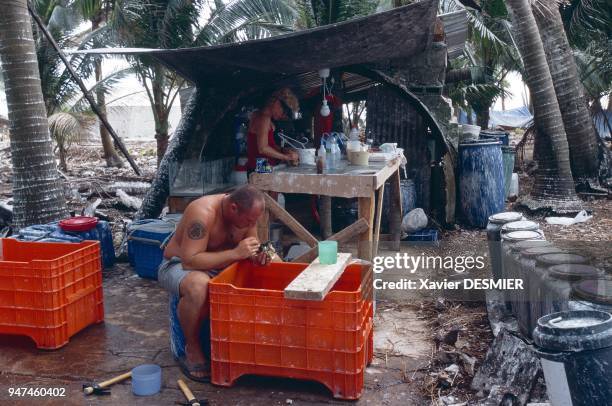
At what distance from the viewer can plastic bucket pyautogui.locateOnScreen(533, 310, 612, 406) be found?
273cm

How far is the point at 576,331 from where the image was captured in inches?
109

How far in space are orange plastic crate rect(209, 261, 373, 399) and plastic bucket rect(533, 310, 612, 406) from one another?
106 centimetres

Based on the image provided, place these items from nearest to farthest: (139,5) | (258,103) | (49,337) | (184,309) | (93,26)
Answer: (184,309)
(49,337)
(258,103)
(139,5)
(93,26)

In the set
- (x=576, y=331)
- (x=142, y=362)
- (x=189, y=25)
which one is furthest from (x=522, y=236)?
(x=189, y=25)

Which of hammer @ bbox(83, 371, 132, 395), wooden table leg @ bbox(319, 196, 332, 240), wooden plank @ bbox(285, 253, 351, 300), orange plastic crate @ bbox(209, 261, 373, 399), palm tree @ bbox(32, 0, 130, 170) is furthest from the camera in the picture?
palm tree @ bbox(32, 0, 130, 170)

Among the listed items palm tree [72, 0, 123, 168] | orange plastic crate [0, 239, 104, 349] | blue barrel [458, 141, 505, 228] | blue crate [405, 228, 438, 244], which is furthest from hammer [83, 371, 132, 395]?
palm tree [72, 0, 123, 168]

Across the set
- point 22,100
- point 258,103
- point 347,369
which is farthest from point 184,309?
point 258,103

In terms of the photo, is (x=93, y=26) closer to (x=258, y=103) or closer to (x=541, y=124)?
(x=258, y=103)

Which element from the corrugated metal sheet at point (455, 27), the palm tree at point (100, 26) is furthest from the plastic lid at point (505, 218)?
the palm tree at point (100, 26)

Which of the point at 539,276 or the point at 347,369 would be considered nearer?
the point at 347,369

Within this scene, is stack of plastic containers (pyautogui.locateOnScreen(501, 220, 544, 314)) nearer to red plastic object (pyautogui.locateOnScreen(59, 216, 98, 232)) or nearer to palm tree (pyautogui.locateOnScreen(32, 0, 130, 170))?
red plastic object (pyautogui.locateOnScreen(59, 216, 98, 232))

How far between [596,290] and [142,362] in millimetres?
3014

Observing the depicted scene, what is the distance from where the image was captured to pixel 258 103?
8.06 m

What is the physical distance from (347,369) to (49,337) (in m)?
2.32
